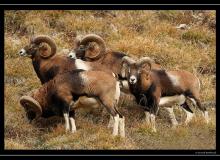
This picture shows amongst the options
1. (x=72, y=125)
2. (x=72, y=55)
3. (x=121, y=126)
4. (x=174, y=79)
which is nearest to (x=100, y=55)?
(x=72, y=55)

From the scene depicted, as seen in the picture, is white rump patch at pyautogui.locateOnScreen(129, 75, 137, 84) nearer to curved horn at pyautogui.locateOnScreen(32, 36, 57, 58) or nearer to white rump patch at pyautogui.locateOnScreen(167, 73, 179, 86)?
white rump patch at pyautogui.locateOnScreen(167, 73, 179, 86)

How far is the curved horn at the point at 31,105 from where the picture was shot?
20.4 metres

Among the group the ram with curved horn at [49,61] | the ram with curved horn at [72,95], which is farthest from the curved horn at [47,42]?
the ram with curved horn at [72,95]

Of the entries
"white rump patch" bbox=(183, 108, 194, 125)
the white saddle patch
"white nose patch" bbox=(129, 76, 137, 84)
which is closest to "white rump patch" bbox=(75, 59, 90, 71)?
"white nose patch" bbox=(129, 76, 137, 84)

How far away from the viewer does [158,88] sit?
20562 millimetres

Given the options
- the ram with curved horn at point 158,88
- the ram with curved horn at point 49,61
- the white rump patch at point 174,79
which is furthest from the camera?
the ram with curved horn at point 49,61

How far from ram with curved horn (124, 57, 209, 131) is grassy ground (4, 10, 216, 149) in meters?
0.50

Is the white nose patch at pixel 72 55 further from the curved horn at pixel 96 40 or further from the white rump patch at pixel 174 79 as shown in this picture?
the white rump patch at pixel 174 79

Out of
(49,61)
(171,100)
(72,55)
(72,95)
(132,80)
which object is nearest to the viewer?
(72,95)

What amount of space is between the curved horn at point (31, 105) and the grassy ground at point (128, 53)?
0.44 meters

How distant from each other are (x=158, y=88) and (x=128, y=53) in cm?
476

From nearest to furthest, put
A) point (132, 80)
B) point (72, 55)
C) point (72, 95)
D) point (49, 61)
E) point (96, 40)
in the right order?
point (72, 95), point (132, 80), point (96, 40), point (49, 61), point (72, 55)

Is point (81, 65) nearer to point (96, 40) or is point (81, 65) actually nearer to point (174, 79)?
point (96, 40)

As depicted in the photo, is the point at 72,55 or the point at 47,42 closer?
the point at 47,42
